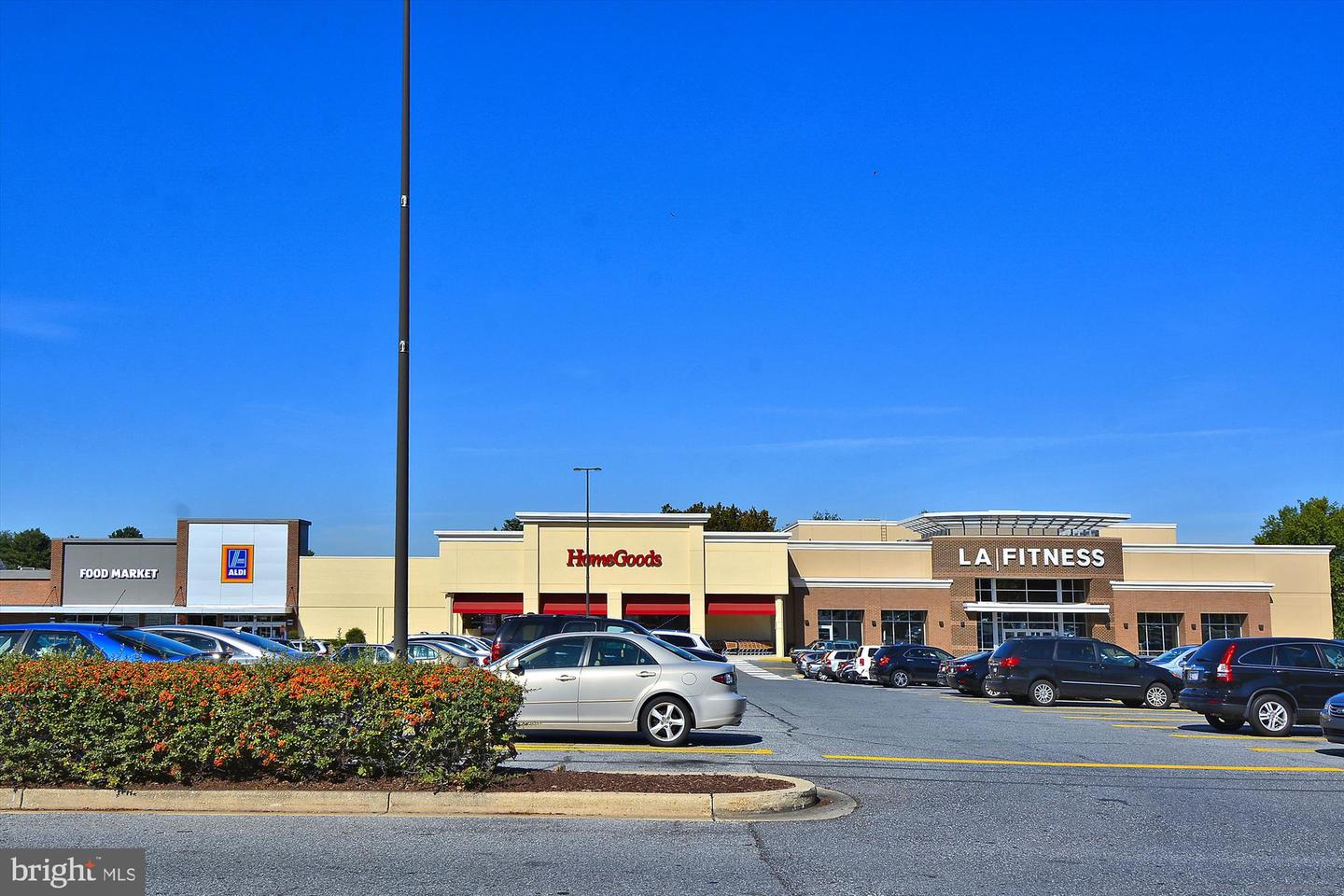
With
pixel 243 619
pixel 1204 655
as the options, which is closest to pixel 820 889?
pixel 1204 655

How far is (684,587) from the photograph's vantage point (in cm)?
6431

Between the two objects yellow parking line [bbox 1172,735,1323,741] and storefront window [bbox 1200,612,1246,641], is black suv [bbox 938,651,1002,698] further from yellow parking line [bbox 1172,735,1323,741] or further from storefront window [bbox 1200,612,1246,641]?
storefront window [bbox 1200,612,1246,641]

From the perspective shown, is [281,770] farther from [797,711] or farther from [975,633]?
[975,633]

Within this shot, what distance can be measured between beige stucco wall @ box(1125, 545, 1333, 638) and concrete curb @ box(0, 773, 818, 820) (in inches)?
2445

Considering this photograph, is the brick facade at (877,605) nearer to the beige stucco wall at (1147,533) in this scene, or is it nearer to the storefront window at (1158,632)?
the storefront window at (1158,632)

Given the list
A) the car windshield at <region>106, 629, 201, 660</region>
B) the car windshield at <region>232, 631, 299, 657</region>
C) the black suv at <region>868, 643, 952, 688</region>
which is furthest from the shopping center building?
the car windshield at <region>106, 629, 201, 660</region>

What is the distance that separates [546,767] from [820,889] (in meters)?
5.47

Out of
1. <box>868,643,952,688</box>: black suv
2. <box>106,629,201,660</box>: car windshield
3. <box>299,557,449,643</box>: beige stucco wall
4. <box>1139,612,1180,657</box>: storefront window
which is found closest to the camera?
<box>106,629,201,660</box>: car windshield

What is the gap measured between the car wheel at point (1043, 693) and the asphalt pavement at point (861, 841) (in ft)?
38.0

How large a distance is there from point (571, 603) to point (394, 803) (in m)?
54.9

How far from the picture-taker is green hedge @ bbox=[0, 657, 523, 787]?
10.4 m

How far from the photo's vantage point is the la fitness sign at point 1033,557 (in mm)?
65812

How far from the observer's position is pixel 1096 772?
1338 cm

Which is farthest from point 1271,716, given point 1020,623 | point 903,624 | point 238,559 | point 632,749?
point 238,559
